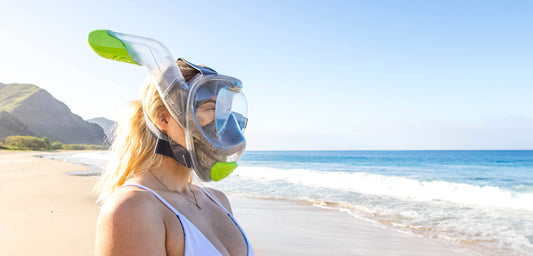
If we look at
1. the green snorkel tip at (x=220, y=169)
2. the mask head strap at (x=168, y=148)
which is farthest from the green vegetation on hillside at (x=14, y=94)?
the green snorkel tip at (x=220, y=169)

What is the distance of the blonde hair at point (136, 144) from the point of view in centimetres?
149

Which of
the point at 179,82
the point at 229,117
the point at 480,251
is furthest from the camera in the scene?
the point at 480,251

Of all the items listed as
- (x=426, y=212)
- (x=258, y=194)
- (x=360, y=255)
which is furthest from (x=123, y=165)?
(x=258, y=194)

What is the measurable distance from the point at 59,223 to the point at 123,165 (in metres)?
5.34

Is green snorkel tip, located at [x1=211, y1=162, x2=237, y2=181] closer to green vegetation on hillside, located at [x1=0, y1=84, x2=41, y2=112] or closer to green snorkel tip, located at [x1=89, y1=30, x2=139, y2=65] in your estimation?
green snorkel tip, located at [x1=89, y1=30, x2=139, y2=65]

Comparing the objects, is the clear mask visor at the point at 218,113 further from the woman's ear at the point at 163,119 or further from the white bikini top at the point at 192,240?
the white bikini top at the point at 192,240

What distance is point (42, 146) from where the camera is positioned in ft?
207

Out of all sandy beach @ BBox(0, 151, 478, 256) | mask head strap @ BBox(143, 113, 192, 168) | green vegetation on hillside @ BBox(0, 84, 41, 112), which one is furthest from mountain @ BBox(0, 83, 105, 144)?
mask head strap @ BBox(143, 113, 192, 168)

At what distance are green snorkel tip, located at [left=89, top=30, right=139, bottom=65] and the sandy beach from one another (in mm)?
3757

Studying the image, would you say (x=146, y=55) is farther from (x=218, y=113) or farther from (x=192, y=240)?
(x=192, y=240)

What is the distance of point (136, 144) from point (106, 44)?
0.42m

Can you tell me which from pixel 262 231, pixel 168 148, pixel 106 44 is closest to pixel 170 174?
pixel 168 148

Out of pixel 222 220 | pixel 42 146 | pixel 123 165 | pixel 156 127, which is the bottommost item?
pixel 42 146

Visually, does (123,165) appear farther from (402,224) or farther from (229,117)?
(402,224)
